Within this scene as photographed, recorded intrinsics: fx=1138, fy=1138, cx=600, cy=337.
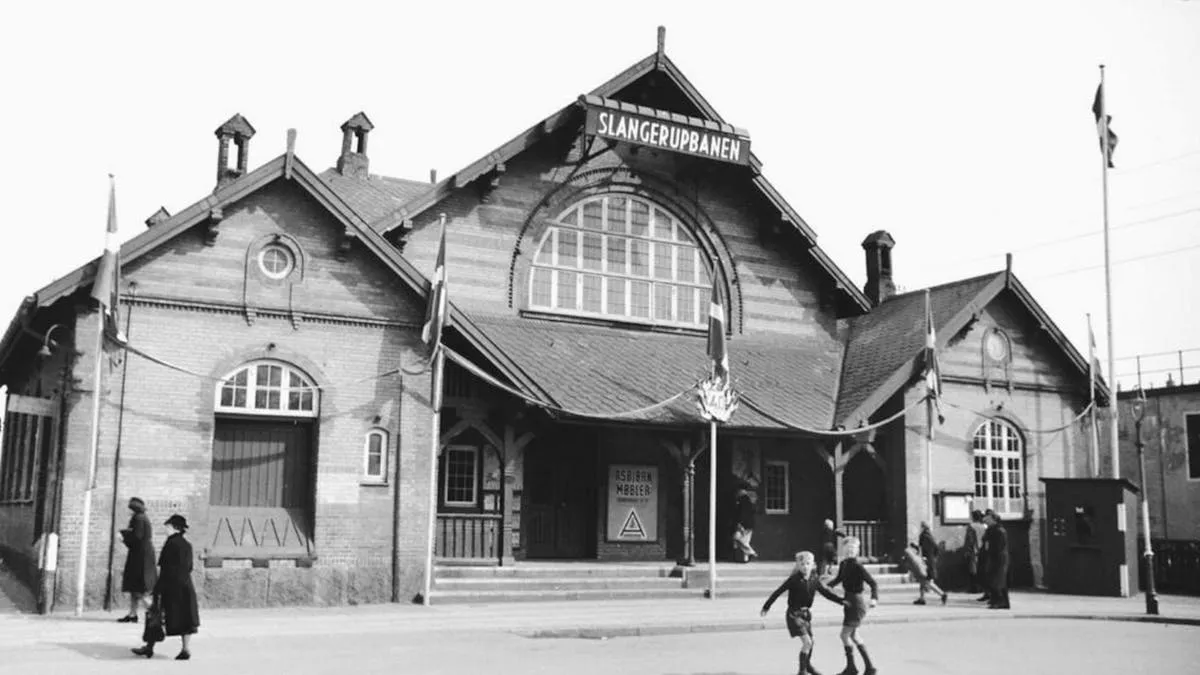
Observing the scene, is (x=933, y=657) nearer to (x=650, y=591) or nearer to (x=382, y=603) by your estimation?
(x=650, y=591)

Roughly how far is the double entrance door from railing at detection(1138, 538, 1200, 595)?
12199 millimetres

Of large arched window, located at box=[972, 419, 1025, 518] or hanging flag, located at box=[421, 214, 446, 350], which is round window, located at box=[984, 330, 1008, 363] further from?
hanging flag, located at box=[421, 214, 446, 350]

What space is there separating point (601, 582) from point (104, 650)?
9484 millimetres

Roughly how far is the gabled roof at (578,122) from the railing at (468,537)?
5.62 metres

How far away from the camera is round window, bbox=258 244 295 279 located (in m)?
18.6

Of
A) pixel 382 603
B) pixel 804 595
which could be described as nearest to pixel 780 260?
pixel 382 603

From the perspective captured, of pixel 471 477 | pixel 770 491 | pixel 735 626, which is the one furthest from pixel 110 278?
pixel 770 491

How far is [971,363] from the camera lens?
26.1 m

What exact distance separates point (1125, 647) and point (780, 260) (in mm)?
13120

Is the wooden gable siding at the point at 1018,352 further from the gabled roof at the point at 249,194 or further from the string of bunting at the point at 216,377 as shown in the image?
the string of bunting at the point at 216,377

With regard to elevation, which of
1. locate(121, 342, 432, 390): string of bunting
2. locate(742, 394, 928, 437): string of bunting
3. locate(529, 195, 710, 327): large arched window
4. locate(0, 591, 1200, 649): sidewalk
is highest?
locate(529, 195, 710, 327): large arched window

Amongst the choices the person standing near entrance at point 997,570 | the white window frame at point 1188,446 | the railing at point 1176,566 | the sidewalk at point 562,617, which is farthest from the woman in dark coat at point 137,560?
the white window frame at point 1188,446

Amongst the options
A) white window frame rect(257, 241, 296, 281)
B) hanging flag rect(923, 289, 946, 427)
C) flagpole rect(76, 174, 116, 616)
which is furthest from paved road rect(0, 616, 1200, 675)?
hanging flag rect(923, 289, 946, 427)

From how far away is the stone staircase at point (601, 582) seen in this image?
768 inches
